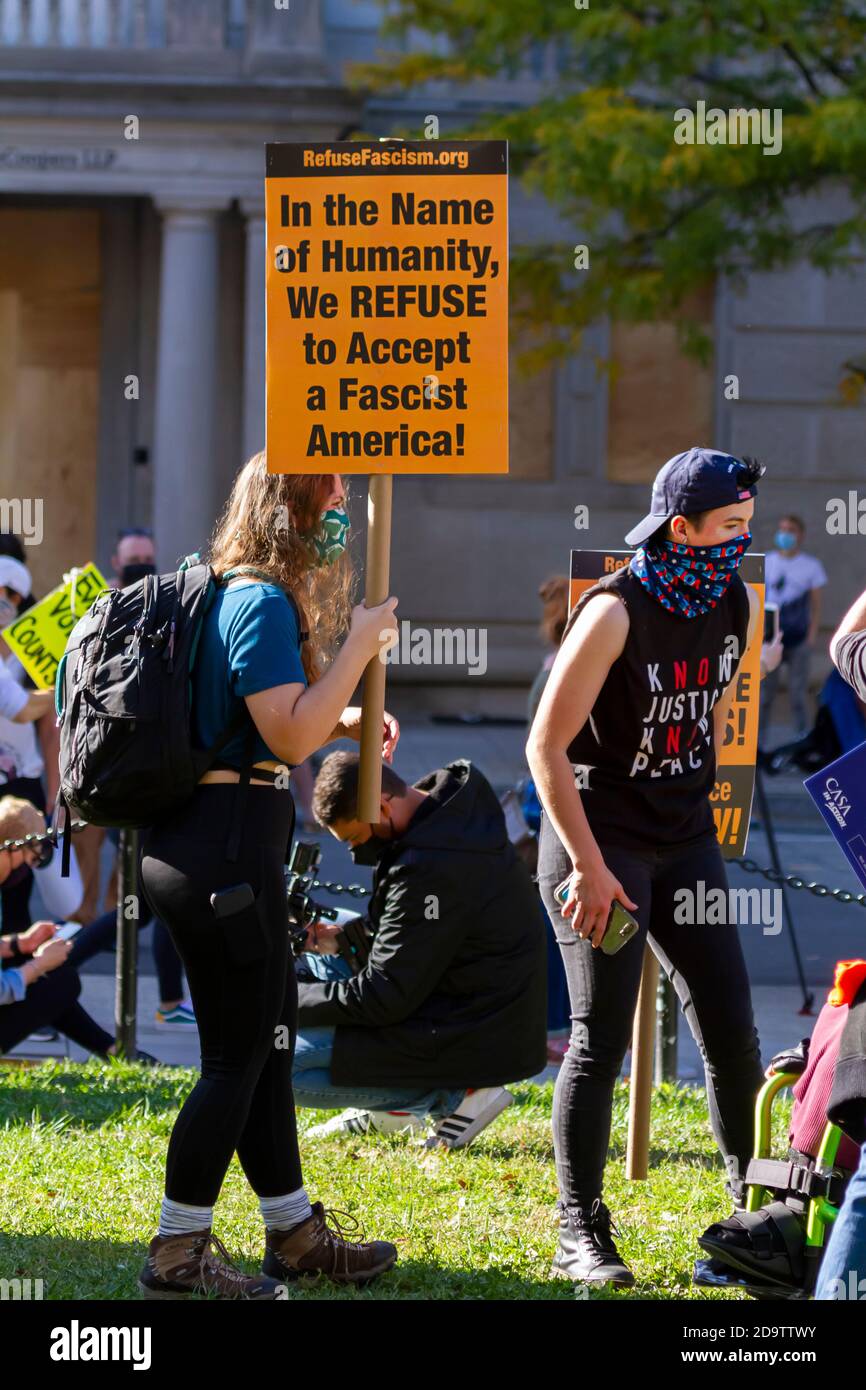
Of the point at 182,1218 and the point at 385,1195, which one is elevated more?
the point at 182,1218

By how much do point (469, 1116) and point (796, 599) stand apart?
11.3 metres

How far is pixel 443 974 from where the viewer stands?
5.19m

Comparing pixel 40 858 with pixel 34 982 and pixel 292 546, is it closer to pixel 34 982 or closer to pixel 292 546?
pixel 34 982

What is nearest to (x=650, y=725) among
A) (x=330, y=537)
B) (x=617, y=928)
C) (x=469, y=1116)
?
(x=617, y=928)

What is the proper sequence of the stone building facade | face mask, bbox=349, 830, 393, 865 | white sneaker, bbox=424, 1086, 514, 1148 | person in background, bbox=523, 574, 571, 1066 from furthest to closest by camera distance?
the stone building facade < person in background, bbox=523, 574, 571, 1066 < white sneaker, bbox=424, 1086, 514, 1148 < face mask, bbox=349, 830, 393, 865

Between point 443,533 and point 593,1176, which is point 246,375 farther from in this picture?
point 593,1176

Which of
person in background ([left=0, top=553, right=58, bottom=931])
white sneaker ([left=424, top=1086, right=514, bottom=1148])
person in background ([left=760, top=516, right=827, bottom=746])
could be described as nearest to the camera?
white sneaker ([left=424, top=1086, right=514, bottom=1148])

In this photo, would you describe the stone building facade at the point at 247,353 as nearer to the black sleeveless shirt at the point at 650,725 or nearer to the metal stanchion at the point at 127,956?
the metal stanchion at the point at 127,956

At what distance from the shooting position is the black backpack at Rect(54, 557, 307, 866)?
11.7 ft

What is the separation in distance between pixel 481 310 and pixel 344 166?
445mm

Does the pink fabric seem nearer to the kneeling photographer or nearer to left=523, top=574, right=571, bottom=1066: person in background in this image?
the kneeling photographer

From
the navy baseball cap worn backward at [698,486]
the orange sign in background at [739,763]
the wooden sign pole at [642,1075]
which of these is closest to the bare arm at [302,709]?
the navy baseball cap worn backward at [698,486]

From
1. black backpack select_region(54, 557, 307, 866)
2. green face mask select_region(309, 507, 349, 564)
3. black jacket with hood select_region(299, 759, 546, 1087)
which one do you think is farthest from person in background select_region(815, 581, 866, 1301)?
black jacket with hood select_region(299, 759, 546, 1087)

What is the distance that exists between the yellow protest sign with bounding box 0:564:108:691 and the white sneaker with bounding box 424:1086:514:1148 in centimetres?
273
